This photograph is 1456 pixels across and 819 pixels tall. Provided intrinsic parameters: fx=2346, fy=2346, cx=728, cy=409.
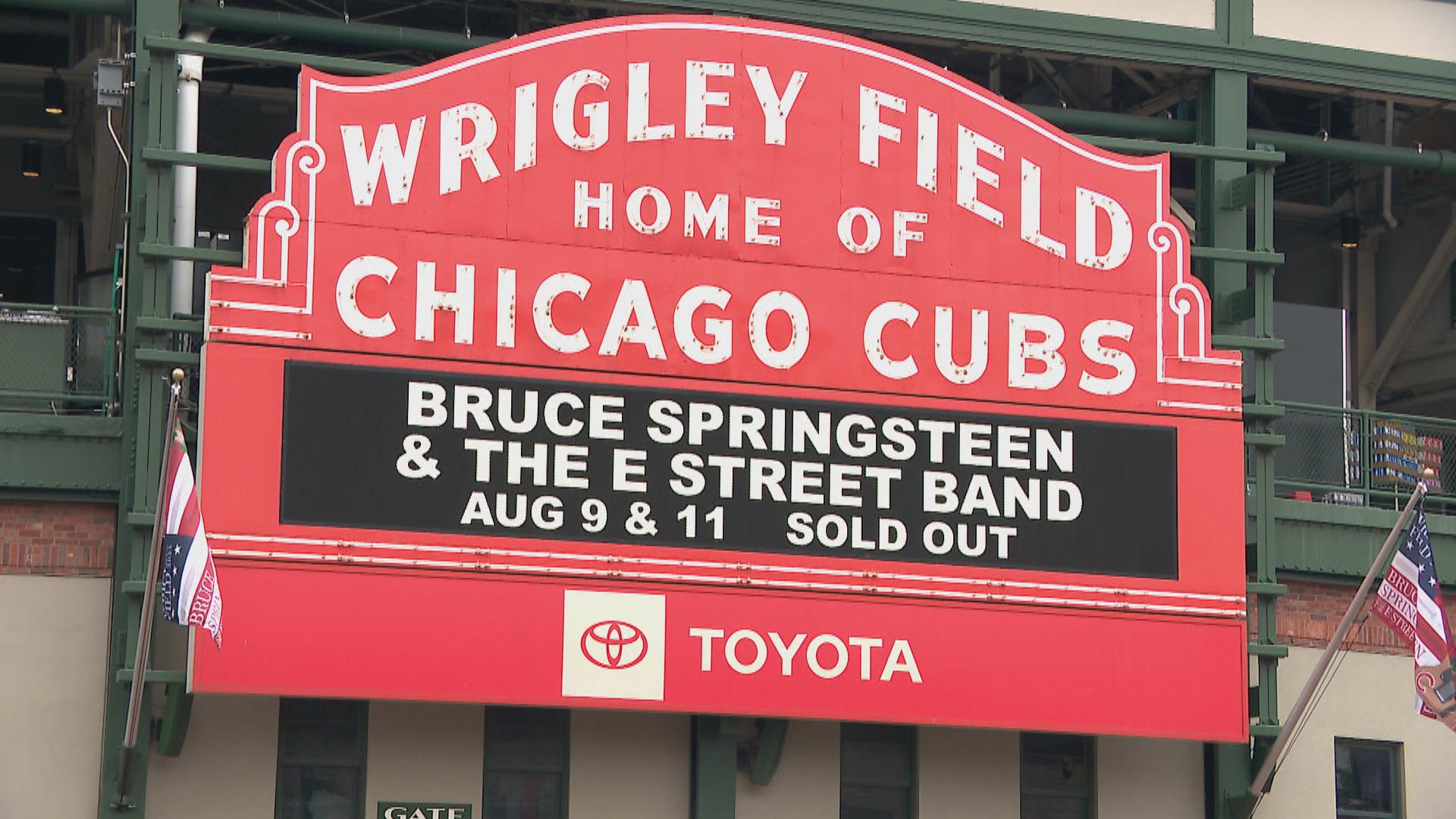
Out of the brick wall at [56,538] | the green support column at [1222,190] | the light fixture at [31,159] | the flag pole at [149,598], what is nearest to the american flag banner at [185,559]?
the flag pole at [149,598]

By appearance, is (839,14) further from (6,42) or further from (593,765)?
(6,42)

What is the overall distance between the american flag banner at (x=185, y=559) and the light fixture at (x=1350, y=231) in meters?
18.5

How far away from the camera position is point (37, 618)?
2219 centimetres

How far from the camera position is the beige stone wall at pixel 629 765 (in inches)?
914

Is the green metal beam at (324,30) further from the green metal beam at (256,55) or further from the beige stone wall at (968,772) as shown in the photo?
the beige stone wall at (968,772)

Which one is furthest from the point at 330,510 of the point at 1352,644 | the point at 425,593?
the point at 1352,644

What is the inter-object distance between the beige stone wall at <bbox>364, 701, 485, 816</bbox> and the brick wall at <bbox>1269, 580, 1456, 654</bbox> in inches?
350

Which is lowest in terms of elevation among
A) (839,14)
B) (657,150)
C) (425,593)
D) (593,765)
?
(593,765)

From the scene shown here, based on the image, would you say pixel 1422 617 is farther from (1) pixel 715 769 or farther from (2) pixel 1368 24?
(2) pixel 1368 24

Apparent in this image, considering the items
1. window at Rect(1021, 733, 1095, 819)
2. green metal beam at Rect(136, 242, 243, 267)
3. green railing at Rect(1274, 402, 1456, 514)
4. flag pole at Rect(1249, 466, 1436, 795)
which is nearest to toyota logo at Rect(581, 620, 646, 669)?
window at Rect(1021, 733, 1095, 819)

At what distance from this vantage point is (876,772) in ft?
79.5

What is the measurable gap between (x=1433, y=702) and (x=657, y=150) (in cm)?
934

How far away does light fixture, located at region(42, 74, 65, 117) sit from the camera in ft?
99.3

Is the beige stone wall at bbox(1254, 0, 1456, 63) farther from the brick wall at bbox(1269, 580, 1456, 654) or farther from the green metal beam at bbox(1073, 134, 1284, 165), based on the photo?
the brick wall at bbox(1269, 580, 1456, 654)
